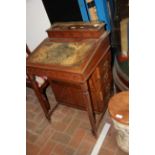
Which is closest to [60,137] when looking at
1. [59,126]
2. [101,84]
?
[59,126]

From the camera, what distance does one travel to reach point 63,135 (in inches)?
88.8

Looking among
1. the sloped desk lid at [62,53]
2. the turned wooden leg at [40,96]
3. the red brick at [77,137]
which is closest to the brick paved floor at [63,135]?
the red brick at [77,137]

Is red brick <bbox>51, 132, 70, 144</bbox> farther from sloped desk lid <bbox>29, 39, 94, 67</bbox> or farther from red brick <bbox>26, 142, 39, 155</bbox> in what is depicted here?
sloped desk lid <bbox>29, 39, 94, 67</bbox>

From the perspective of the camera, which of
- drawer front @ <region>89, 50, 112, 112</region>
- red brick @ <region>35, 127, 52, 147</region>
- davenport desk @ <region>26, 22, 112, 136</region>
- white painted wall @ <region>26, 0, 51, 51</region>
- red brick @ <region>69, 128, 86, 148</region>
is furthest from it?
white painted wall @ <region>26, 0, 51, 51</region>

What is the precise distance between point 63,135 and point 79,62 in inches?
39.4

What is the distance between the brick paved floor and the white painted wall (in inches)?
36.8

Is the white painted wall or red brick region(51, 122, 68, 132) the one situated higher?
the white painted wall

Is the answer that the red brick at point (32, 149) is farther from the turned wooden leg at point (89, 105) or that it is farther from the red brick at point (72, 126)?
the turned wooden leg at point (89, 105)

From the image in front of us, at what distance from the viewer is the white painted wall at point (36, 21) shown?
240 centimetres

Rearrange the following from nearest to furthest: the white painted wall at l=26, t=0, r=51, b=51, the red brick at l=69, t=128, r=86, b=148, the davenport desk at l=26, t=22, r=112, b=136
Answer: the davenport desk at l=26, t=22, r=112, b=136
the red brick at l=69, t=128, r=86, b=148
the white painted wall at l=26, t=0, r=51, b=51

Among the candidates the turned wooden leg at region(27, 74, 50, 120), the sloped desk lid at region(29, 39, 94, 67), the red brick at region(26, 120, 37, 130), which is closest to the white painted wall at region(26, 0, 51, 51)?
the sloped desk lid at region(29, 39, 94, 67)

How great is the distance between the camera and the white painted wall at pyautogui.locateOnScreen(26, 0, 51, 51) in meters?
2.40

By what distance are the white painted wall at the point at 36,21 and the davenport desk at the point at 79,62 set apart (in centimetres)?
38
